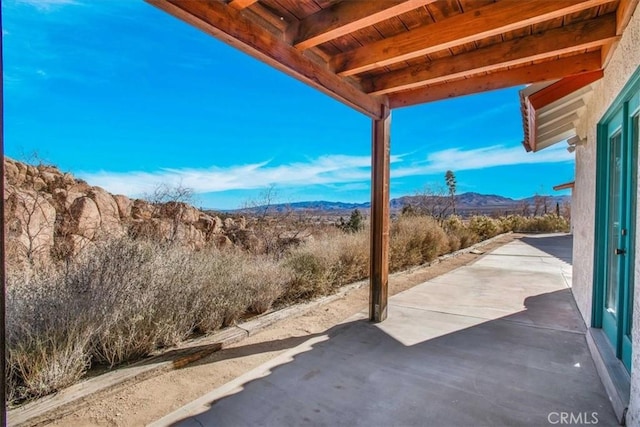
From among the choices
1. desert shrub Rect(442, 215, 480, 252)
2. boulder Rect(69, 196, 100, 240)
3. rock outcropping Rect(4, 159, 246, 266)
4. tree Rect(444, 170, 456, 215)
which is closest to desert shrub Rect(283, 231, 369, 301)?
rock outcropping Rect(4, 159, 246, 266)

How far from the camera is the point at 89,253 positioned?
3.84 metres

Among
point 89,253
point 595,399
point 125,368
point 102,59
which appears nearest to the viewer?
point 595,399

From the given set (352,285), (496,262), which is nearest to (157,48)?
(352,285)

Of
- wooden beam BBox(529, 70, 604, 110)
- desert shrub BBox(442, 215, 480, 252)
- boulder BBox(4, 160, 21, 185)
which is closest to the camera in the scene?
wooden beam BBox(529, 70, 604, 110)

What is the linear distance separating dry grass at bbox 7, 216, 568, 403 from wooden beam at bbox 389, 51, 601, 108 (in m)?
3.24

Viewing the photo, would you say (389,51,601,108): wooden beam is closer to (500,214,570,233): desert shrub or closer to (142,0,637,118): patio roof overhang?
(142,0,637,118): patio roof overhang

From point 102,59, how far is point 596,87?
8915 millimetres

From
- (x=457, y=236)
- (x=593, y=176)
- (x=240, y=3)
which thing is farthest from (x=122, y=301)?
(x=457, y=236)

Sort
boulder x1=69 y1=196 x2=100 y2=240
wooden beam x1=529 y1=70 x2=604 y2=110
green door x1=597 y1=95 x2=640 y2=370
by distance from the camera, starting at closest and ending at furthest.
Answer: green door x1=597 y1=95 x2=640 y2=370 → wooden beam x1=529 y1=70 x2=604 y2=110 → boulder x1=69 y1=196 x2=100 y2=240

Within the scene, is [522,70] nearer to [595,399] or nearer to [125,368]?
[595,399]

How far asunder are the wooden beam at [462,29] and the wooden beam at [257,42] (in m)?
0.32

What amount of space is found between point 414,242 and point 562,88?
6214 mm

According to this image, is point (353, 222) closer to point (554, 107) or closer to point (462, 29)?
point (554, 107)

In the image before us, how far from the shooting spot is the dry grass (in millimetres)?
2631
